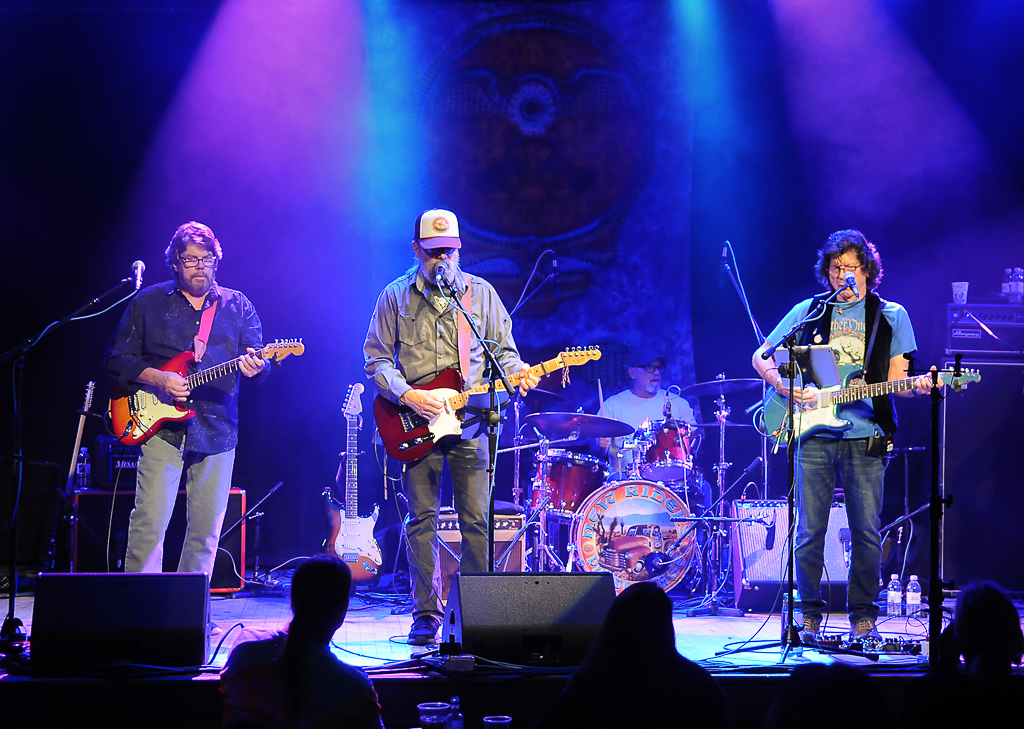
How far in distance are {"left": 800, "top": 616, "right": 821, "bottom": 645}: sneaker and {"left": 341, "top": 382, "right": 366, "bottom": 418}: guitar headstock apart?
3.81m

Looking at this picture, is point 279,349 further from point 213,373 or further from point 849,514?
point 849,514

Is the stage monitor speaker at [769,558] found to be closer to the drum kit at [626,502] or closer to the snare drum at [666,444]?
the drum kit at [626,502]

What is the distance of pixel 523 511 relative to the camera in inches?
277

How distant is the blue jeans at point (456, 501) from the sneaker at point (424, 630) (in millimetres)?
160

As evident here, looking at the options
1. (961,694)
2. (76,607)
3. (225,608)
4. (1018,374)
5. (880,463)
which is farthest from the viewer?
(1018,374)

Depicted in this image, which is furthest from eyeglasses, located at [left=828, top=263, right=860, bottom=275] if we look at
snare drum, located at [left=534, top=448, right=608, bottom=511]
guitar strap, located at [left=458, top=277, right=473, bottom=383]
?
snare drum, located at [left=534, top=448, right=608, bottom=511]

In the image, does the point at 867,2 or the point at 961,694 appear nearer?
the point at 961,694

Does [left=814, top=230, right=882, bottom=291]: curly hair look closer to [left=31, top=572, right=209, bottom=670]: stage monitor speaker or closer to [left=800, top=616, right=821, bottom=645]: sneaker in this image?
[left=800, top=616, right=821, bottom=645]: sneaker

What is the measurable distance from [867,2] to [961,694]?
7.17 meters

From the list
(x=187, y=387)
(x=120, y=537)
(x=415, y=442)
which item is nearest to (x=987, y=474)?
(x=415, y=442)

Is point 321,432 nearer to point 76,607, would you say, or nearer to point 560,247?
point 560,247

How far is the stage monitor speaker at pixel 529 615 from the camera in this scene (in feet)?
14.1

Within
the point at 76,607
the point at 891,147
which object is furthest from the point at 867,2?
the point at 76,607

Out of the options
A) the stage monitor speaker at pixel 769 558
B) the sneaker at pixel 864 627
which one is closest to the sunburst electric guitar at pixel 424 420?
the sneaker at pixel 864 627
